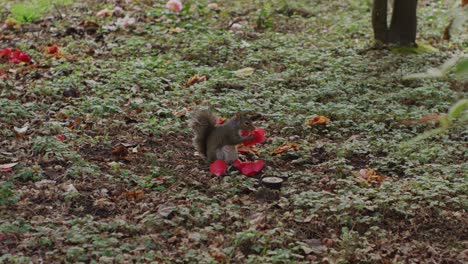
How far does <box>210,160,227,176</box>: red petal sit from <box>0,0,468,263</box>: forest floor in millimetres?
84

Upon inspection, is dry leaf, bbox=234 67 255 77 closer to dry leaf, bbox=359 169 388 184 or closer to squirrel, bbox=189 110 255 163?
squirrel, bbox=189 110 255 163

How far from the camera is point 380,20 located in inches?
357

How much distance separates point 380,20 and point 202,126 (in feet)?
14.4

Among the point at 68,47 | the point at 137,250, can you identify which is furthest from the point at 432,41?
the point at 137,250

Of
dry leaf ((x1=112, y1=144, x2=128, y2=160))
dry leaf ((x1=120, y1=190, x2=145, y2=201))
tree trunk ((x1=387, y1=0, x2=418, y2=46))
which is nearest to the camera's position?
dry leaf ((x1=120, y1=190, x2=145, y2=201))

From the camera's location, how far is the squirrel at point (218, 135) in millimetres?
5398

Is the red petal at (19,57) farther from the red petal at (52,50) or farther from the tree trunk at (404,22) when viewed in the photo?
the tree trunk at (404,22)

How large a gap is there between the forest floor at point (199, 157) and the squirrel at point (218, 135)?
7.6 inches

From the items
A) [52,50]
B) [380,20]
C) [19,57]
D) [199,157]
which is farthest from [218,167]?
[380,20]

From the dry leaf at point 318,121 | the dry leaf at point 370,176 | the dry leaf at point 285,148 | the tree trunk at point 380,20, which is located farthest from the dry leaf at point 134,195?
the tree trunk at point 380,20

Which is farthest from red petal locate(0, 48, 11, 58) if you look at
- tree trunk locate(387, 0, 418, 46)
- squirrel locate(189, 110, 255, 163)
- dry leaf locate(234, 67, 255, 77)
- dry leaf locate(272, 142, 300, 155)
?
tree trunk locate(387, 0, 418, 46)

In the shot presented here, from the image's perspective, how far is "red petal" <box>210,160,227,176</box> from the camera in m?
5.29

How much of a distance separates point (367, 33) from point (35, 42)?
4.72 metres

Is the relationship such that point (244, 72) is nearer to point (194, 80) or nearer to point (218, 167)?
point (194, 80)
